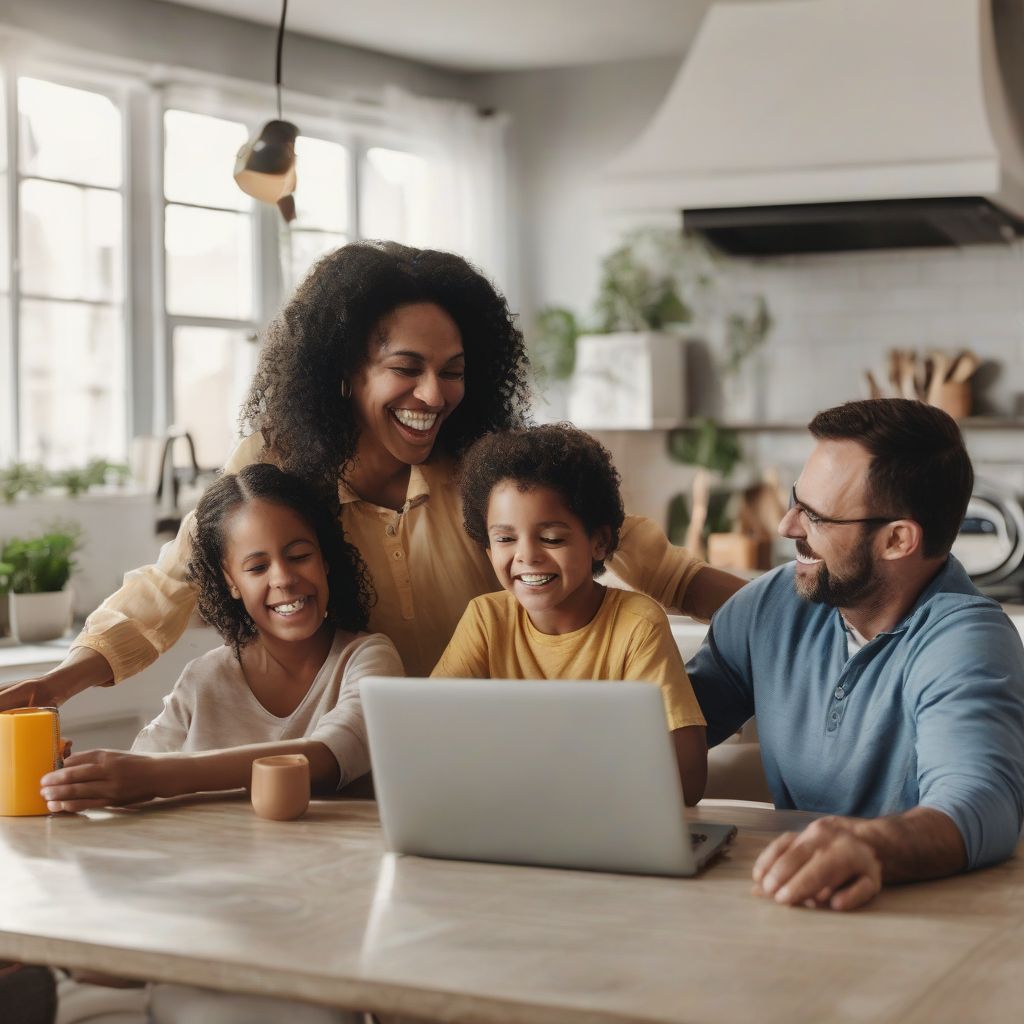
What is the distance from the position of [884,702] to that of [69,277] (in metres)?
4.22

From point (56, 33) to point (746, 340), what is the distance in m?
2.89

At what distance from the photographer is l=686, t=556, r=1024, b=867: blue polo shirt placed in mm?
1499

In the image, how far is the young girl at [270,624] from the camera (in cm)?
205

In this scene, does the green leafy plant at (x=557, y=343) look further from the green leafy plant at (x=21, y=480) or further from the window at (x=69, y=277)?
the green leafy plant at (x=21, y=480)

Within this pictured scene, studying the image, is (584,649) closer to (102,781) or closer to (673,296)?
(102,781)

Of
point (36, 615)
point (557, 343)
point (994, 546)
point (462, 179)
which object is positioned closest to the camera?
point (36, 615)

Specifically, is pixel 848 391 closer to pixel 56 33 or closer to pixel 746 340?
pixel 746 340

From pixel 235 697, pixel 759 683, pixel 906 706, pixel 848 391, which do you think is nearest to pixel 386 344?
pixel 235 697

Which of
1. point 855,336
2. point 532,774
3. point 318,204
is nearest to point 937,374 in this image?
point 855,336

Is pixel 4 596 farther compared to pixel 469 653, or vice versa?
pixel 4 596

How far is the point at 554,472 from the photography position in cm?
195

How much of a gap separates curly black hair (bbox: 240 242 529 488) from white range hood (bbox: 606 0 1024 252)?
2.42 meters

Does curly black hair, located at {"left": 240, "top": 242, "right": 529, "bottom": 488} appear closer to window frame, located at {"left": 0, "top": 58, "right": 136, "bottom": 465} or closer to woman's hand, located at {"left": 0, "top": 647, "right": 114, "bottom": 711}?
woman's hand, located at {"left": 0, "top": 647, "right": 114, "bottom": 711}

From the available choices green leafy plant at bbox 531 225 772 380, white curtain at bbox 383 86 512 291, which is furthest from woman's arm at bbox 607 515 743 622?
white curtain at bbox 383 86 512 291
